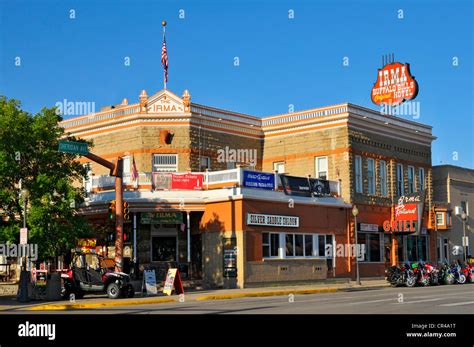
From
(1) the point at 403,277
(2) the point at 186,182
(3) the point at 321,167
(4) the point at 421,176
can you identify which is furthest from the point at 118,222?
(4) the point at 421,176

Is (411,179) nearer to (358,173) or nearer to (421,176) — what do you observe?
(421,176)

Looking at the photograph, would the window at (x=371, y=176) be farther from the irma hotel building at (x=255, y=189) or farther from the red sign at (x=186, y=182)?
the red sign at (x=186, y=182)

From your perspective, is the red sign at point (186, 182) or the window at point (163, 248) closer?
the red sign at point (186, 182)

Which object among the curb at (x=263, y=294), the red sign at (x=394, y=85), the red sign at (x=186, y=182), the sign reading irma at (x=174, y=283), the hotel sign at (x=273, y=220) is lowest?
the curb at (x=263, y=294)

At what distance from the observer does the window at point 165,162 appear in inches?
1653

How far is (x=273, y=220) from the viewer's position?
38.6 meters

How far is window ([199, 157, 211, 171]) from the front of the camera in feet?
141

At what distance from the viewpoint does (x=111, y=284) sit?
2970cm

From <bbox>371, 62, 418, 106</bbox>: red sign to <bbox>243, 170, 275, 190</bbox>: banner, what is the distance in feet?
51.3

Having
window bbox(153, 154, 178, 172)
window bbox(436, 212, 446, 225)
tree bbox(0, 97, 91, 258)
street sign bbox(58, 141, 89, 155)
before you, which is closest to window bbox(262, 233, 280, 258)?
window bbox(153, 154, 178, 172)

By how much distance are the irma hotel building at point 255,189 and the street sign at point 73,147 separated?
867cm

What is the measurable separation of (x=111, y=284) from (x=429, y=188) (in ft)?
97.8

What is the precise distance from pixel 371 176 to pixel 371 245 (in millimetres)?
4590

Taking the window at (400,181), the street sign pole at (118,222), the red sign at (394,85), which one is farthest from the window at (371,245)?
the street sign pole at (118,222)
